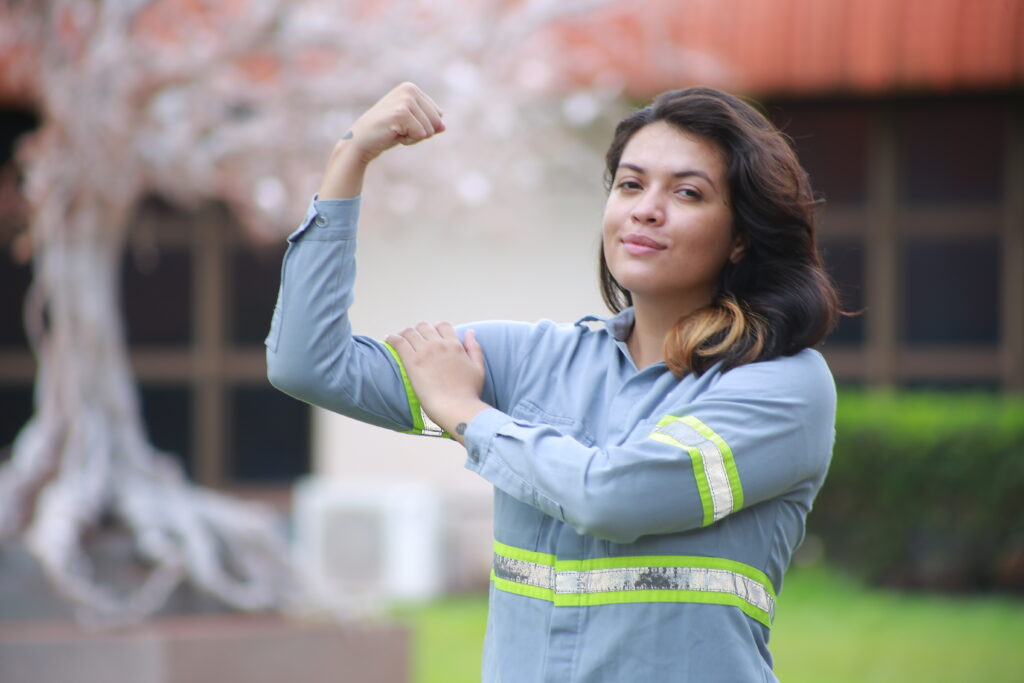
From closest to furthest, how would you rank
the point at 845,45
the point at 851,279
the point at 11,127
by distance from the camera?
the point at 845,45 < the point at 851,279 < the point at 11,127

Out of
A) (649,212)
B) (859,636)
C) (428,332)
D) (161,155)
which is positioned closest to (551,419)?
(428,332)

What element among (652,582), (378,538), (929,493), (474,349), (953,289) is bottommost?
(378,538)

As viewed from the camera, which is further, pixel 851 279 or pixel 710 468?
pixel 851 279

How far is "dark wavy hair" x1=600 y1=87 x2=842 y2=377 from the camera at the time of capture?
2.00 meters

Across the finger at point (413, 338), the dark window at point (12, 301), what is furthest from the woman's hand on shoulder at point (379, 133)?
the dark window at point (12, 301)

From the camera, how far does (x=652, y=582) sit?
189 cm

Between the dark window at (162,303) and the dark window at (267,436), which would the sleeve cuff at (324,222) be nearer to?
the dark window at (267,436)

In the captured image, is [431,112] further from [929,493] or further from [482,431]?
[929,493]

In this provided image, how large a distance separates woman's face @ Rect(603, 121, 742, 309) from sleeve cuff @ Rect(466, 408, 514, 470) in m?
0.29

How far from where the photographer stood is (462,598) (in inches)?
350

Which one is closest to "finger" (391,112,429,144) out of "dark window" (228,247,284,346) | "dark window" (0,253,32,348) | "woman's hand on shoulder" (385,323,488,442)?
"woman's hand on shoulder" (385,323,488,442)

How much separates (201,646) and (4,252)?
19.3 ft

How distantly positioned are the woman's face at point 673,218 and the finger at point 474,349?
0.85 ft

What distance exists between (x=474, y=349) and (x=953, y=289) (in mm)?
7646
